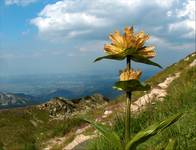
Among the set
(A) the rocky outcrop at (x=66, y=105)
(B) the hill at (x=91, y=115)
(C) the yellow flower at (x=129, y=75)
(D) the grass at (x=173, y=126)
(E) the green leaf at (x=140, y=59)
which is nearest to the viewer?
(E) the green leaf at (x=140, y=59)

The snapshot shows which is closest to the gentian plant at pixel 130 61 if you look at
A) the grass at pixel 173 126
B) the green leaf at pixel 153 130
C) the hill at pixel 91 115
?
the green leaf at pixel 153 130

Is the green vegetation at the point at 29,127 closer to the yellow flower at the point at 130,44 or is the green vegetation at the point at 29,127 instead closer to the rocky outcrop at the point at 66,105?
the rocky outcrop at the point at 66,105

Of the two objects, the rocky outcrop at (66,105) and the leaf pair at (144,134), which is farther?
the rocky outcrop at (66,105)

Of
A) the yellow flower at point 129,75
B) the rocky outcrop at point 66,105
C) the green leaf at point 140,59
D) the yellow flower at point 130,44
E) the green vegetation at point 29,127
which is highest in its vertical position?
the yellow flower at point 130,44

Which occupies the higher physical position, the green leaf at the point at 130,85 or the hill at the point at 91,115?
the green leaf at the point at 130,85

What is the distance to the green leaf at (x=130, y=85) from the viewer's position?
480cm

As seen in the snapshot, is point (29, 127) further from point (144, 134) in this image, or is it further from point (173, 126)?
point (144, 134)

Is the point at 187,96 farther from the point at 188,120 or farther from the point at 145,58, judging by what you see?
the point at 145,58

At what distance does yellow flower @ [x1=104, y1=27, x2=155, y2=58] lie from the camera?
4824 mm

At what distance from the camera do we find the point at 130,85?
15.9ft

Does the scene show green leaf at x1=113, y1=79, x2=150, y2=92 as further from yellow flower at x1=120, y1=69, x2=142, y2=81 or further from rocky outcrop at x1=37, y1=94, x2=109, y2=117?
rocky outcrop at x1=37, y1=94, x2=109, y2=117

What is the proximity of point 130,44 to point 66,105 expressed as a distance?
68.3 feet

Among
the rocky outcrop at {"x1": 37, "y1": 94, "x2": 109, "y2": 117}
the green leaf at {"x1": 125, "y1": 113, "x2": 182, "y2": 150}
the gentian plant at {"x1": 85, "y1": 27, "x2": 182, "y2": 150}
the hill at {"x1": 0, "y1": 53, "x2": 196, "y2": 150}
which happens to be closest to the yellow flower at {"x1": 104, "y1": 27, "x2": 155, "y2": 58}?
the gentian plant at {"x1": 85, "y1": 27, "x2": 182, "y2": 150}

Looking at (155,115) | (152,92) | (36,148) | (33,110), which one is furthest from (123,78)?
(33,110)
